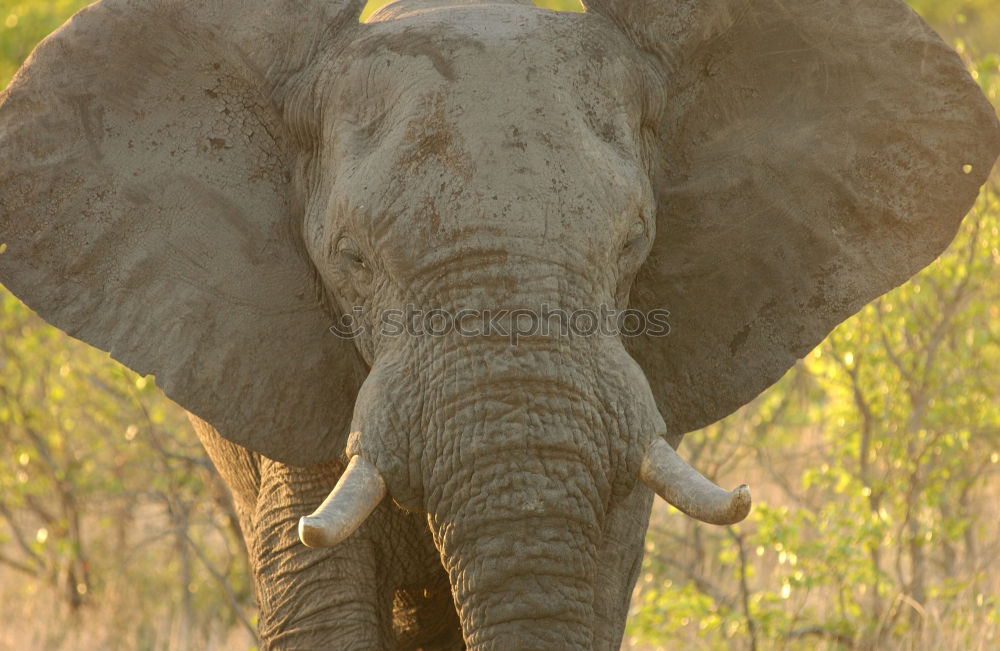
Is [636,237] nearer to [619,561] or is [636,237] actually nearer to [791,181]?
[791,181]

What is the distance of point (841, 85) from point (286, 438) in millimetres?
1636

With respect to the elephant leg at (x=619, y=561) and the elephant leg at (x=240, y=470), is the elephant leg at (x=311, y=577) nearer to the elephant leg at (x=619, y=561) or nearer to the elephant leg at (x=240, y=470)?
the elephant leg at (x=240, y=470)

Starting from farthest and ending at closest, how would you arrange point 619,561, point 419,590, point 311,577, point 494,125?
point 419,590 < point 619,561 < point 311,577 < point 494,125

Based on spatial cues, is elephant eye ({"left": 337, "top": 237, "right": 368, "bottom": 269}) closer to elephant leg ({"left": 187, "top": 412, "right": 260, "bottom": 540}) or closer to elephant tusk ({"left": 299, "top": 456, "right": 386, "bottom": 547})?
elephant tusk ({"left": 299, "top": 456, "right": 386, "bottom": 547})

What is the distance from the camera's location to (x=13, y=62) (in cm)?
790

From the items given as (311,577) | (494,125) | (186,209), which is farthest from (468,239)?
(311,577)

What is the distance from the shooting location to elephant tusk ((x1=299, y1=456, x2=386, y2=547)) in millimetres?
3004

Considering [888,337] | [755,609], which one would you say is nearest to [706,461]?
[888,337]

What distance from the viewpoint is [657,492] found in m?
3.20

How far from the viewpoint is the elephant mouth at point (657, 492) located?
3.01 metres

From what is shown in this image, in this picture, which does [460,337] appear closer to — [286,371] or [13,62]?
[286,371]

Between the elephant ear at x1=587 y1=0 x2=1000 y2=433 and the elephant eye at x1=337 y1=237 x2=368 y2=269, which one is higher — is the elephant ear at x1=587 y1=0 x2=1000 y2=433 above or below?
below

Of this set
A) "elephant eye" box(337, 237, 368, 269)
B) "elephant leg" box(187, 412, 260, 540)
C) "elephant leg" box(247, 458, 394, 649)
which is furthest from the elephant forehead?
"elephant leg" box(187, 412, 260, 540)

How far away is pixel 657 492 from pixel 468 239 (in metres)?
0.63
